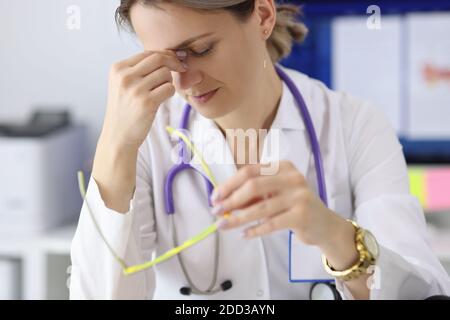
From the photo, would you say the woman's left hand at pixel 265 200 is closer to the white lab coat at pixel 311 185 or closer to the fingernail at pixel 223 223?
the fingernail at pixel 223 223

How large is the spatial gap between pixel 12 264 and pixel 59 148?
229 mm

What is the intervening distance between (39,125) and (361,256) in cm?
→ 88

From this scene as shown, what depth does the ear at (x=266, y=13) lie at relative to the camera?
66cm

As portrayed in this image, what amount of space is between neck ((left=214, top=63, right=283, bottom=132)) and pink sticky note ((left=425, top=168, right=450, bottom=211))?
818 millimetres

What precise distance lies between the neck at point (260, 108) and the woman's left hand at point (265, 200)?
0.73 ft

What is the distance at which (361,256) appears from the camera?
619 millimetres

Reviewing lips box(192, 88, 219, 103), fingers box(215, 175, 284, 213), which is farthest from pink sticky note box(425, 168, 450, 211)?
fingers box(215, 175, 284, 213)

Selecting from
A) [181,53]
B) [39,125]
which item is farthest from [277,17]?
[39,125]

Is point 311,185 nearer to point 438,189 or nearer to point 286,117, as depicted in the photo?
point 286,117

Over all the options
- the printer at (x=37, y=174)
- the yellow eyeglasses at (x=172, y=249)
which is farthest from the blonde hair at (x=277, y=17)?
the printer at (x=37, y=174)

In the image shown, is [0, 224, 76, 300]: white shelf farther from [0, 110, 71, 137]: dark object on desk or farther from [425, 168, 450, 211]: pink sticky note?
[425, 168, 450, 211]: pink sticky note

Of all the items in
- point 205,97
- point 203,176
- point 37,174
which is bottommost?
point 37,174
